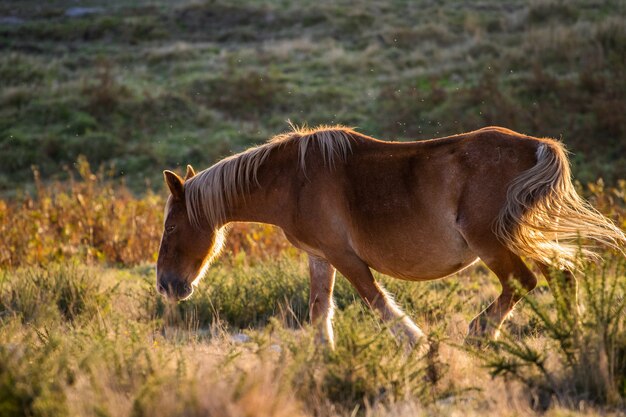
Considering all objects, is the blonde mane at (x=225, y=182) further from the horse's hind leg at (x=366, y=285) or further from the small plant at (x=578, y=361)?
the small plant at (x=578, y=361)

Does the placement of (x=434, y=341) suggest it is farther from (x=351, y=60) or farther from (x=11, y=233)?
(x=351, y=60)

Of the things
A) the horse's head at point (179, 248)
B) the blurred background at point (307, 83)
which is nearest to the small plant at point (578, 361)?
the horse's head at point (179, 248)

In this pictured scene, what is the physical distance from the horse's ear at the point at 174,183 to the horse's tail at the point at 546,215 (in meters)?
2.41

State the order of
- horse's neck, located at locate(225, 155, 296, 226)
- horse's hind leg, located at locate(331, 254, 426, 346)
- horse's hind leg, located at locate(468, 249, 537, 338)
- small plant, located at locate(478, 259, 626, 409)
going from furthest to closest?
horse's neck, located at locate(225, 155, 296, 226), horse's hind leg, located at locate(331, 254, 426, 346), horse's hind leg, located at locate(468, 249, 537, 338), small plant, located at locate(478, 259, 626, 409)

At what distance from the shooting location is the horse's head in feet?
19.4

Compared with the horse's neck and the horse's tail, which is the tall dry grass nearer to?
the horse's neck

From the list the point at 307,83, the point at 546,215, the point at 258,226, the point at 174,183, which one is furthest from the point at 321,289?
the point at 307,83

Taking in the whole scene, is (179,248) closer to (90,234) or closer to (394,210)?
(394,210)

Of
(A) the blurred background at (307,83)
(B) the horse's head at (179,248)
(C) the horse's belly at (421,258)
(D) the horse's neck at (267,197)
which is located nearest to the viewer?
(C) the horse's belly at (421,258)

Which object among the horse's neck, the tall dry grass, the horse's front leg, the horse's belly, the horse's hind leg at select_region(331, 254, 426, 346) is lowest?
the tall dry grass

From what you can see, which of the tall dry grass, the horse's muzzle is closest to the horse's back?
the horse's muzzle

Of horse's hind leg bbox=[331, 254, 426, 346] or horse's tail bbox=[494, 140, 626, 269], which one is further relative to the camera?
horse's hind leg bbox=[331, 254, 426, 346]

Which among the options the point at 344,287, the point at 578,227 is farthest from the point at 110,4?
the point at 578,227

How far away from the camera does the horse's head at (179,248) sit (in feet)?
19.4
